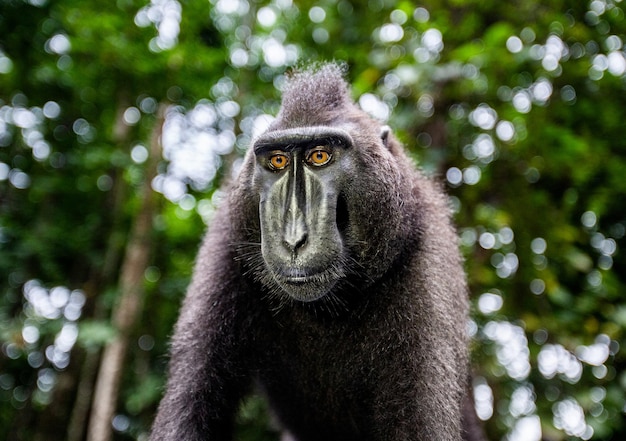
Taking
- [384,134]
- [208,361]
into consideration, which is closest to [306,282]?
[208,361]

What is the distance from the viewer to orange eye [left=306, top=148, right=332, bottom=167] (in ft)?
11.3

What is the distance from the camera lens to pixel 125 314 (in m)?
5.89

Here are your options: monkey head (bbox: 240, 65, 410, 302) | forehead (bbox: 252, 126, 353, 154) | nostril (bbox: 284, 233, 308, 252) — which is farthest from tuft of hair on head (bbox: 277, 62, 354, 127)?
nostril (bbox: 284, 233, 308, 252)

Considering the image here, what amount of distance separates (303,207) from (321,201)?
0.11 metres

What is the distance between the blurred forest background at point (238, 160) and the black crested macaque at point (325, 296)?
2.11 metres

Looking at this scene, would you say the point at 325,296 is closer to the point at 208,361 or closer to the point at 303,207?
the point at 303,207

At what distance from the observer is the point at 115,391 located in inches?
218

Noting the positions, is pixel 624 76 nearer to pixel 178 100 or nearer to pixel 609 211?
pixel 609 211

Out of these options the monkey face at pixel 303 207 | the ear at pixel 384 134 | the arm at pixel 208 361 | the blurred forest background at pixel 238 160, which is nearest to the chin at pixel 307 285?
the monkey face at pixel 303 207

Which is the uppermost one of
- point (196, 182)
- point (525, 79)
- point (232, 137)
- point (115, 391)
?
point (525, 79)

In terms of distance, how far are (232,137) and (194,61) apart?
1989 millimetres

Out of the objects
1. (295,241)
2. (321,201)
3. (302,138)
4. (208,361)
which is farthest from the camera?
(208,361)

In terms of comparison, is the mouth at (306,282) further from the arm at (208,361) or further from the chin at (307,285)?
the arm at (208,361)

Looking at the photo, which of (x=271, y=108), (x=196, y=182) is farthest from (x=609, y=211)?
(x=196, y=182)
